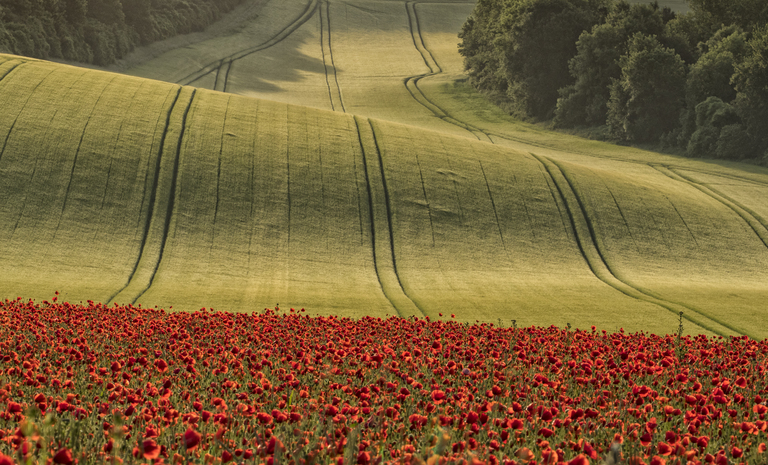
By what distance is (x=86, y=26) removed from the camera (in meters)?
83.2

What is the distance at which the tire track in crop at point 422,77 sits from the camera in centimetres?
7934

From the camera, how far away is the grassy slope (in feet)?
88.8

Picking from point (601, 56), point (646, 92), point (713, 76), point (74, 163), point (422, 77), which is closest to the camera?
point (74, 163)

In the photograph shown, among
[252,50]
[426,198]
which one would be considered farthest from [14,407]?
[252,50]

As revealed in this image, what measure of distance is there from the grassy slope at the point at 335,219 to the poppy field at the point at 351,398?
43.3 ft

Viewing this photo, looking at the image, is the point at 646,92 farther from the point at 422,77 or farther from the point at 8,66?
the point at 8,66

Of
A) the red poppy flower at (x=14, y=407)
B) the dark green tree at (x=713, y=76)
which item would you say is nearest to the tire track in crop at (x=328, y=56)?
the dark green tree at (x=713, y=76)

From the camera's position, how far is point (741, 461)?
19.8 ft

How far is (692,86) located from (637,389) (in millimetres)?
69620

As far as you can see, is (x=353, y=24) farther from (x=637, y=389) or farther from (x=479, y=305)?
(x=637, y=389)

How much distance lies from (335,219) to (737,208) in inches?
1229

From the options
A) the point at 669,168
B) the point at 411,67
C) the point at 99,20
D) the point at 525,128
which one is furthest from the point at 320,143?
the point at 411,67

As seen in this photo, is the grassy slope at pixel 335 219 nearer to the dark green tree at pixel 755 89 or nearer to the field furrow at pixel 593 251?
the field furrow at pixel 593 251

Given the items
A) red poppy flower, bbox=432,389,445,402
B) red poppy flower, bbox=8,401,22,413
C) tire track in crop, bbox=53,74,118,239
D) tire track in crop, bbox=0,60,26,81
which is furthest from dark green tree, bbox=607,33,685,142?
red poppy flower, bbox=8,401,22,413
